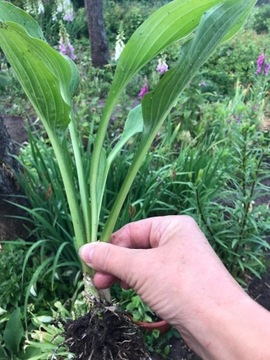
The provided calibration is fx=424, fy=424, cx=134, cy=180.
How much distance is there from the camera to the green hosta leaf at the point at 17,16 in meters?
1.33

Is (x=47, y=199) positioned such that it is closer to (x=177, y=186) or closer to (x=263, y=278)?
(x=177, y=186)

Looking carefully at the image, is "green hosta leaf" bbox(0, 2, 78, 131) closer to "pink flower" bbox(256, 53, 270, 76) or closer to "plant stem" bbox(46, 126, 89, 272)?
"plant stem" bbox(46, 126, 89, 272)

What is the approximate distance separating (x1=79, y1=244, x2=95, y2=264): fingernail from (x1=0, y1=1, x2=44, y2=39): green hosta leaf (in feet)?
2.36

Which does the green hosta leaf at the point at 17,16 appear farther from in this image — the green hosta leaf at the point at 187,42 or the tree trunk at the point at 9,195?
the tree trunk at the point at 9,195

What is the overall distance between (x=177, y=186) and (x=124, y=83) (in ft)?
3.65

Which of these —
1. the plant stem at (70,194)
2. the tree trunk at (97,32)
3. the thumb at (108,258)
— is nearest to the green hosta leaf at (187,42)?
the plant stem at (70,194)

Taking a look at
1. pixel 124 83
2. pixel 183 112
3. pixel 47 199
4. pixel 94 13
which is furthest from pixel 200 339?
pixel 94 13

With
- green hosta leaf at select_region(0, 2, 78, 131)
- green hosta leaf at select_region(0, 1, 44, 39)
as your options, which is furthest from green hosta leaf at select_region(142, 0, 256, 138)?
green hosta leaf at select_region(0, 1, 44, 39)

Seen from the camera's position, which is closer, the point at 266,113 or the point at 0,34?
the point at 0,34

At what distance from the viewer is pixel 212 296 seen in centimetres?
109

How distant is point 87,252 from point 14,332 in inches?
24.3

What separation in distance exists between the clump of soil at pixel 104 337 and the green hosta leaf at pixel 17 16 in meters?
0.93

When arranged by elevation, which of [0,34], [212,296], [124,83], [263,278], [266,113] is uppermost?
[0,34]

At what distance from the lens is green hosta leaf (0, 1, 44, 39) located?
133 centimetres
